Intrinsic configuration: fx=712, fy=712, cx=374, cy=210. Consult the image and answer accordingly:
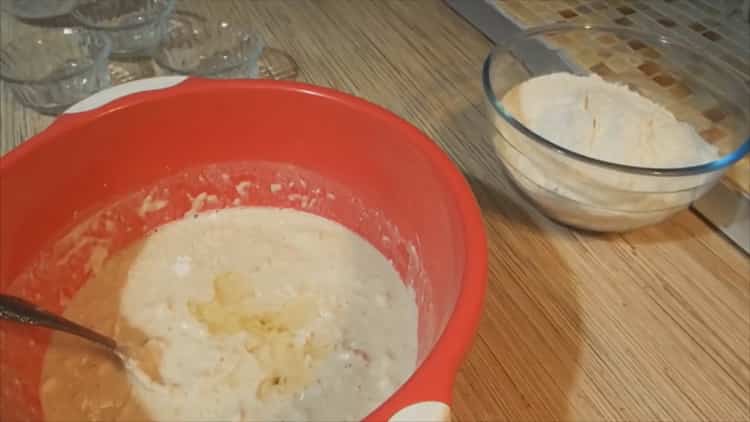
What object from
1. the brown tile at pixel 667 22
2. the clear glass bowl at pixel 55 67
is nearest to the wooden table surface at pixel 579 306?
the clear glass bowl at pixel 55 67

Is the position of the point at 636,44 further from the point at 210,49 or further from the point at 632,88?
the point at 210,49

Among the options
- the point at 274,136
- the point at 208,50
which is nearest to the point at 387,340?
the point at 274,136

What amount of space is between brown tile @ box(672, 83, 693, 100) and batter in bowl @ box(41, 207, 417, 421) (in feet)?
1.25

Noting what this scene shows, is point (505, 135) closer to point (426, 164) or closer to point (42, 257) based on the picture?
point (426, 164)

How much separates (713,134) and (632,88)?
0.11 meters

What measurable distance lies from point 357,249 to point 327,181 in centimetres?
7

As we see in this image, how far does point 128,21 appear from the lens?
2.94ft

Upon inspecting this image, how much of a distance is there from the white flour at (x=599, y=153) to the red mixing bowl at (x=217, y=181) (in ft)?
0.46

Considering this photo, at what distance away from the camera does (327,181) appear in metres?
0.66

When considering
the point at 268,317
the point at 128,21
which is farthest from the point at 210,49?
the point at 268,317

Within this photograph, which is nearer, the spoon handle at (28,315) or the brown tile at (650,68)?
the spoon handle at (28,315)

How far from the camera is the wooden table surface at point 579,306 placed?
553 millimetres

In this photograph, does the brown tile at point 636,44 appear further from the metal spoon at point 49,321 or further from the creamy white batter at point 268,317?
the metal spoon at point 49,321

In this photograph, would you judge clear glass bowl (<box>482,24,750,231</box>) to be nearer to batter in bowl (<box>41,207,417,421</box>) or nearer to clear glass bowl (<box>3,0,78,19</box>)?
batter in bowl (<box>41,207,417,421</box>)
